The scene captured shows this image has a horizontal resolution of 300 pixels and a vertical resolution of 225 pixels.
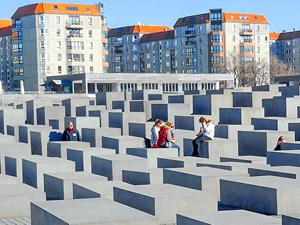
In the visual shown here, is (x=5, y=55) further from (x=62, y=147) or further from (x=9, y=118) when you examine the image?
(x=62, y=147)

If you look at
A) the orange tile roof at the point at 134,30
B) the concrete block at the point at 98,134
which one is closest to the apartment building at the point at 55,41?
the orange tile roof at the point at 134,30

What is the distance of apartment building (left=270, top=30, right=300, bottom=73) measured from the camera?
125125 millimetres

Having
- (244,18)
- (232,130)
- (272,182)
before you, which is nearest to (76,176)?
(272,182)

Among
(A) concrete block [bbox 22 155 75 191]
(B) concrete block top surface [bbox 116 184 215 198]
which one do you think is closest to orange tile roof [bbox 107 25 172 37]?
(A) concrete block [bbox 22 155 75 191]

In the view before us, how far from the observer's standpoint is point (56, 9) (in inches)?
3206

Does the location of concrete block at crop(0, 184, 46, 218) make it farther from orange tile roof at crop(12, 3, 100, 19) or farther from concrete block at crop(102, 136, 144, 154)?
orange tile roof at crop(12, 3, 100, 19)

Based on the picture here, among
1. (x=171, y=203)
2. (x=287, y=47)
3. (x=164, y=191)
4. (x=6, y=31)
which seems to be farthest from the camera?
(x=287, y=47)

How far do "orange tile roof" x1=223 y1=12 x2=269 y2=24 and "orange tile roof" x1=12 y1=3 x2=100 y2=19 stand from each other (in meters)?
23.4

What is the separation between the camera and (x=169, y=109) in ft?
77.7

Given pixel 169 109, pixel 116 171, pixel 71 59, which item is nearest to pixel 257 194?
pixel 116 171

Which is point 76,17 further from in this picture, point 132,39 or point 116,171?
point 116,171

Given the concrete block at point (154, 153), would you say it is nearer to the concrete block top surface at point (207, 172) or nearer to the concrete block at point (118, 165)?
the concrete block at point (118, 165)

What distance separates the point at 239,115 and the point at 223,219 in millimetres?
14038

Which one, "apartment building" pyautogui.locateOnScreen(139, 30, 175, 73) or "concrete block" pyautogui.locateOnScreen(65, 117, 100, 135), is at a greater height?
"apartment building" pyautogui.locateOnScreen(139, 30, 175, 73)
